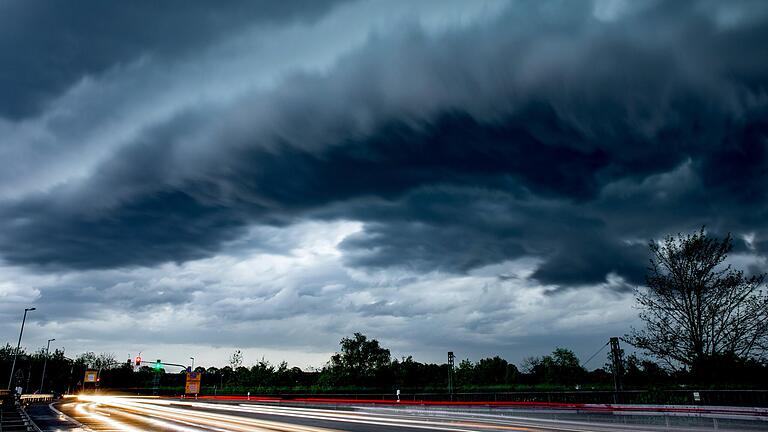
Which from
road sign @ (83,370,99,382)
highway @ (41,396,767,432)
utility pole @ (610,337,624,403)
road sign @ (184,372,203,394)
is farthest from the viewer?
road sign @ (83,370,99,382)

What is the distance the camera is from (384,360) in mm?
93500

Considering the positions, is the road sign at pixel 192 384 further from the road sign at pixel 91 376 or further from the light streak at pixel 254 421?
the road sign at pixel 91 376

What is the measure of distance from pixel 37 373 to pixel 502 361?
13220cm

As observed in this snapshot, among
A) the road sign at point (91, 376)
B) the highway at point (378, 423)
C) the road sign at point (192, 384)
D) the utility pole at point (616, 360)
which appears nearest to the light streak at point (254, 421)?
the highway at point (378, 423)

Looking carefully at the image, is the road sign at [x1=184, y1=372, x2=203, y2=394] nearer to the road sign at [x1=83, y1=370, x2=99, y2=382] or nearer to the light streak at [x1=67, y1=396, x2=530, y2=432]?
the light streak at [x1=67, y1=396, x2=530, y2=432]

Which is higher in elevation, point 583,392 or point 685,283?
point 685,283

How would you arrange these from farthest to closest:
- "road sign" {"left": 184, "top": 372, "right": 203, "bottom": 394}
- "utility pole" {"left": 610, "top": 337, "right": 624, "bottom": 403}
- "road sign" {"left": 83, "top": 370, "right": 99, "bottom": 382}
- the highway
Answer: "road sign" {"left": 83, "top": 370, "right": 99, "bottom": 382}, "road sign" {"left": 184, "top": 372, "right": 203, "bottom": 394}, "utility pole" {"left": 610, "top": 337, "right": 624, "bottom": 403}, the highway

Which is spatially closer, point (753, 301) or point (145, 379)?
point (753, 301)

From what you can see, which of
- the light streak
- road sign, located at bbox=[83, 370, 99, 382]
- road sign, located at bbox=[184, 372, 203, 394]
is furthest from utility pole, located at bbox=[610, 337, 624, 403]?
Answer: road sign, located at bbox=[83, 370, 99, 382]

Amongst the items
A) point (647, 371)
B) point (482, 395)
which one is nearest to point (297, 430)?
point (482, 395)

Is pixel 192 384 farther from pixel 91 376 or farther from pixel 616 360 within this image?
pixel 616 360

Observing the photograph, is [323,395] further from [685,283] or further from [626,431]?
[626,431]

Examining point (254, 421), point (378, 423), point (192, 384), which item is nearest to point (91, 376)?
point (192, 384)

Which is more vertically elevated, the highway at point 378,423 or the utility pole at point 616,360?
the utility pole at point 616,360
